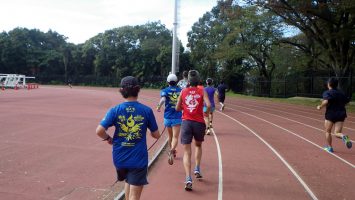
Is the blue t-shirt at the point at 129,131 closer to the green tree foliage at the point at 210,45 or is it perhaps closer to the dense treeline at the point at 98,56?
the green tree foliage at the point at 210,45

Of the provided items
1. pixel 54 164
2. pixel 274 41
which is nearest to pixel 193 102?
pixel 54 164

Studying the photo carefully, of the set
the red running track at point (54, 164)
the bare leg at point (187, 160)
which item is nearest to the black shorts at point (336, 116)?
the red running track at point (54, 164)

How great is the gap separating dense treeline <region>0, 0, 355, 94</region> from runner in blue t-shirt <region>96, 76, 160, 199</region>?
21072 millimetres

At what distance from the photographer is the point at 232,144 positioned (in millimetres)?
10547

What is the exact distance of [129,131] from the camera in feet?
13.1

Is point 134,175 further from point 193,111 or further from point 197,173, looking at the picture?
point 197,173

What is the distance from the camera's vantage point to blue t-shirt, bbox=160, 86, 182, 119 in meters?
7.59

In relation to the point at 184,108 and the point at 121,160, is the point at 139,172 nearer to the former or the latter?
the point at 121,160

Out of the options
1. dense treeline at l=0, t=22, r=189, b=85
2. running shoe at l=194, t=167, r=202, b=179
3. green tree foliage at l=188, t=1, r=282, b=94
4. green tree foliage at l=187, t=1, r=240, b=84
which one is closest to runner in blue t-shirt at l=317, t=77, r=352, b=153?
running shoe at l=194, t=167, r=202, b=179

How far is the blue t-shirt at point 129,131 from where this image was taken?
395 centimetres

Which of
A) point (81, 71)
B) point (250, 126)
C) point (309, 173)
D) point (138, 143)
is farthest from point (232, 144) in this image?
point (81, 71)

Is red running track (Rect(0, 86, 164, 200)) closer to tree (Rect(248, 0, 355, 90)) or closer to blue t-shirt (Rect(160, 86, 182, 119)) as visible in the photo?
blue t-shirt (Rect(160, 86, 182, 119))

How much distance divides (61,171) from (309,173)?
15.1 ft

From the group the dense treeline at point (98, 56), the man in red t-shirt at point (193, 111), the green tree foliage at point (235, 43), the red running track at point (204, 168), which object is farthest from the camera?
the dense treeline at point (98, 56)
